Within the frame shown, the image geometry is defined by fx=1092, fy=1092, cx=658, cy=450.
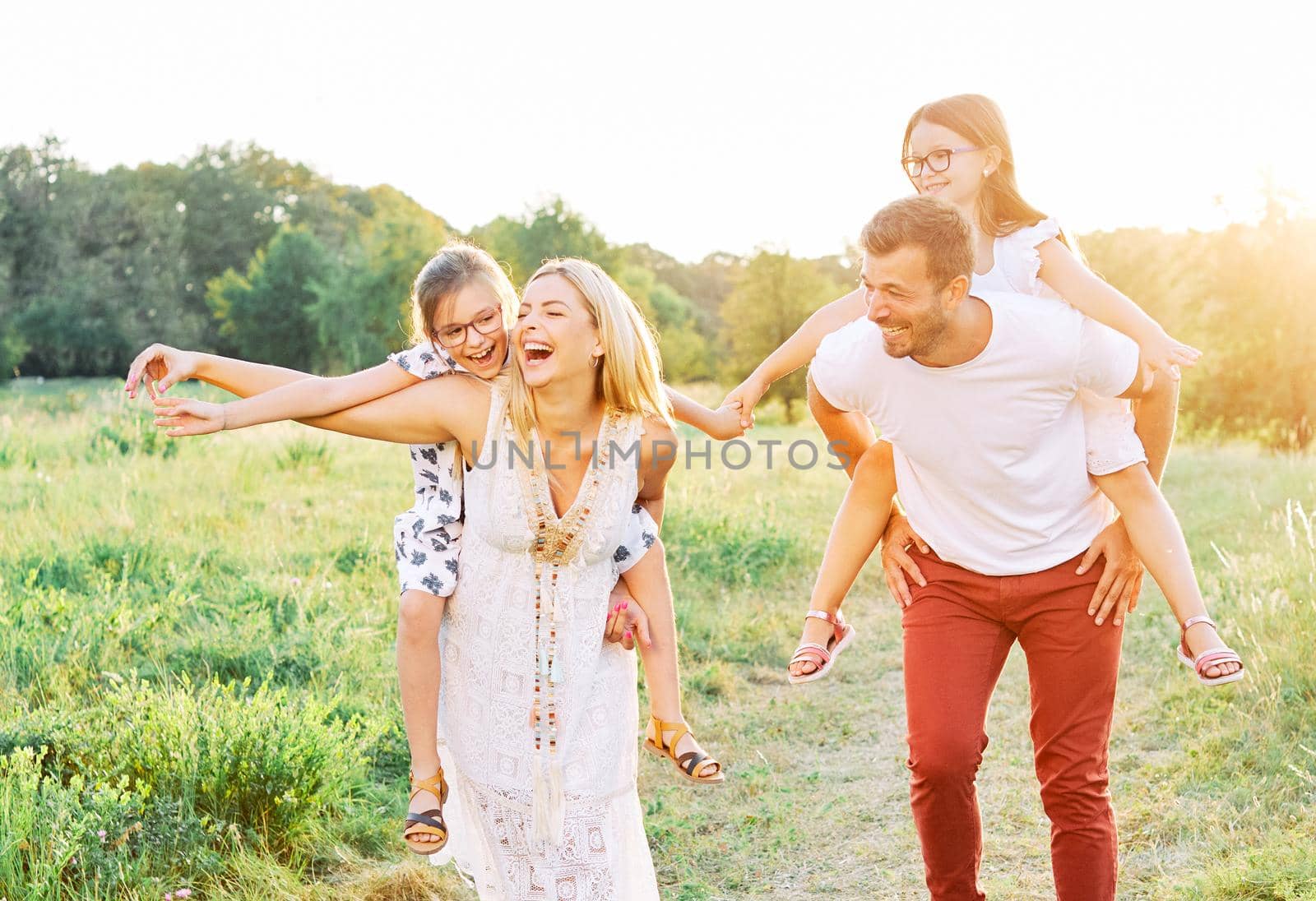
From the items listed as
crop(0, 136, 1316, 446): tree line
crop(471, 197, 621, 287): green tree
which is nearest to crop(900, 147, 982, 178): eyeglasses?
crop(0, 136, 1316, 446): tree line

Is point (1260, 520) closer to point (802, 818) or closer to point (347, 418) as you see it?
point (802, 818)

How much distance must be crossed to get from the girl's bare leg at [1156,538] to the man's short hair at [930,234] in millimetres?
776

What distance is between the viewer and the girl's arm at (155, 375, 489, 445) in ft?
9.21

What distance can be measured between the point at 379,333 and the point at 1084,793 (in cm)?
4281

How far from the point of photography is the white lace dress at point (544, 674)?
9.50ft

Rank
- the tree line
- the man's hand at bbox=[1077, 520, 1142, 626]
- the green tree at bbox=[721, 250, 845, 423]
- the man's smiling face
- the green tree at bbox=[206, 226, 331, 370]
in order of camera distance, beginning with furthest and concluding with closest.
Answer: the green tree at bbox=[206, 226, 331, 370] < the green tree at bbox=[721, 250, 845, 423] < the tree line < the man's hand at bbox=[1077, 520, 1142, 626] < the man's smiling face

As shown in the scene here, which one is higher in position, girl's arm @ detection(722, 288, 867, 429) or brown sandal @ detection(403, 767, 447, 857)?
girl's arm @ detection(722, 288, 867, 429)

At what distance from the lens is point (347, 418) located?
9.45 feet

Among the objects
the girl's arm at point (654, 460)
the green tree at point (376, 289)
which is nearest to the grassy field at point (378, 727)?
the girl's arm at point (654, 460)

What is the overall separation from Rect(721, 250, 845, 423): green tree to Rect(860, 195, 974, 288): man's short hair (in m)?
32.6

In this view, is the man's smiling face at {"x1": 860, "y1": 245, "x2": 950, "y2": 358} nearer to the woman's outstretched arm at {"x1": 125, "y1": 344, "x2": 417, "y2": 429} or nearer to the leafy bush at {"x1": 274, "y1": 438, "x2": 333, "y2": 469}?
the woman's outstretched arm at {"x1": 125, "y1": 344, "x2": 417, "y2": 429}

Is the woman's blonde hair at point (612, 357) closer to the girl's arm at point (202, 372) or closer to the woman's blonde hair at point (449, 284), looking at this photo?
the woman's blonde hair at point (449, 284)

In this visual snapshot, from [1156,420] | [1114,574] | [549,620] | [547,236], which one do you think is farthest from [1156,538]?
[547,236]

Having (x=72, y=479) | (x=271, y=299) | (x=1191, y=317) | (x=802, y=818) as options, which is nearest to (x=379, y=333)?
(x=271, y=299)
